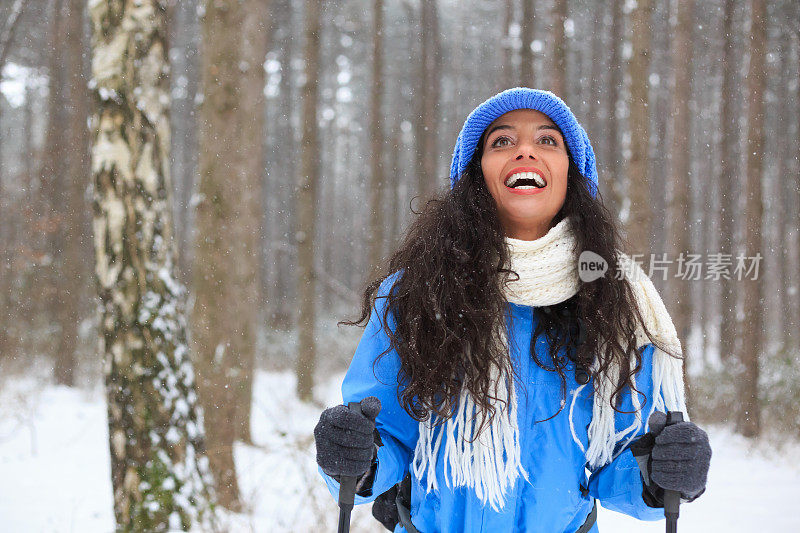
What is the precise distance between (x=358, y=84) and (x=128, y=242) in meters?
27.2

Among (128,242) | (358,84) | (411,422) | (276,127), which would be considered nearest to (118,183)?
(128,242)

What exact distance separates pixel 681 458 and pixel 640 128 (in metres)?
6.11

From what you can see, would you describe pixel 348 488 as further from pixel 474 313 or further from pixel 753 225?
pixel 753 225

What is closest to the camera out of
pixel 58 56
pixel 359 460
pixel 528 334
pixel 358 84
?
pixel 359 460

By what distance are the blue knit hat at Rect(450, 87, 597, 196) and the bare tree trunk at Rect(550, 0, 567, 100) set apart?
6.33m

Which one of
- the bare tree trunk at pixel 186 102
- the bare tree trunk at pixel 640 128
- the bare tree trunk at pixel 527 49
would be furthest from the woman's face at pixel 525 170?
the bare tree trunk at pixel 186 102

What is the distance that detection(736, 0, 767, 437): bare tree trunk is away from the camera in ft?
26.7

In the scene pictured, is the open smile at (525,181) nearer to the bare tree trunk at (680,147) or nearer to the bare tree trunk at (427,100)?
the bare tree trunk at (680,147)

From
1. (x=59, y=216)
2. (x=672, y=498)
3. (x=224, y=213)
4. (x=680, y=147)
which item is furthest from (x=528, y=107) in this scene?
(x=59, y=216)

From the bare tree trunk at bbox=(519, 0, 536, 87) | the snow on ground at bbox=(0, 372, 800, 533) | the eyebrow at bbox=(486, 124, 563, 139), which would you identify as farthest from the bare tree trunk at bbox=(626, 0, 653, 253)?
the eyebrow at bbox=(486, 124, 563, 139)

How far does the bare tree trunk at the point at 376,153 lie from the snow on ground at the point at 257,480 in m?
3.24

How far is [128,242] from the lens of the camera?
3658mm

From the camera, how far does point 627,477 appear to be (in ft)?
6.34

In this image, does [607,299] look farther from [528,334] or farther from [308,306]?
[308,306]
